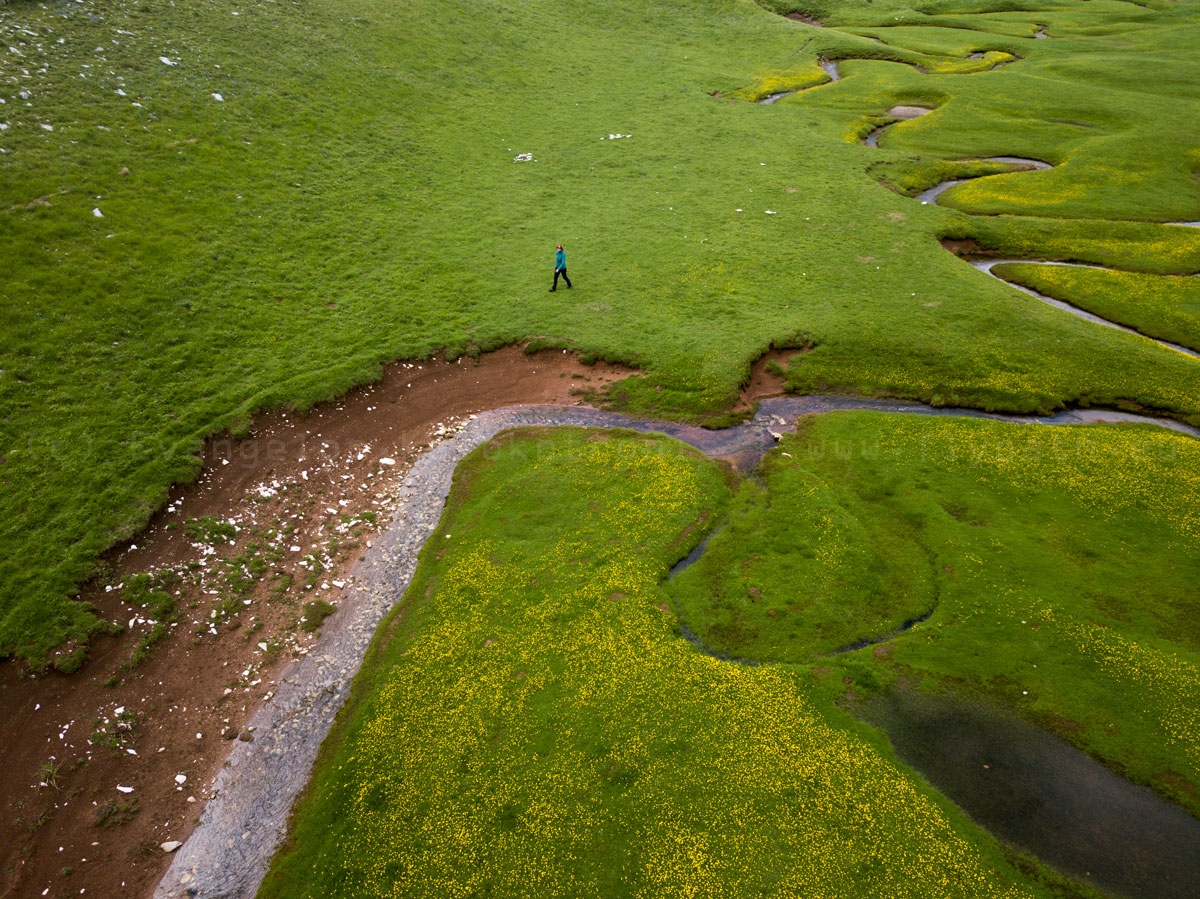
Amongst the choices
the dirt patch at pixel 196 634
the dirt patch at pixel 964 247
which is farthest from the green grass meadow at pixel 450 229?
the dirt patch at pixel 196 634

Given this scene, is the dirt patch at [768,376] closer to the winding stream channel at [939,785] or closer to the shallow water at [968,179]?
the winding stream channel at [939,785]

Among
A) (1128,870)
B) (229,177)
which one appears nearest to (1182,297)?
(1128,870)

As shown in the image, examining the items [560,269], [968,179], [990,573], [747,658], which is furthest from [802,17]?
[747,658]

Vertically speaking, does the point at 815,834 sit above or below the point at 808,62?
below

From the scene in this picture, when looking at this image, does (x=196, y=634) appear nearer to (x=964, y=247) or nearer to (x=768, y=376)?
(x=768, y=376)

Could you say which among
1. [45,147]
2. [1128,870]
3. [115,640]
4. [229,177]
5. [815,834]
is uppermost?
[45,147]

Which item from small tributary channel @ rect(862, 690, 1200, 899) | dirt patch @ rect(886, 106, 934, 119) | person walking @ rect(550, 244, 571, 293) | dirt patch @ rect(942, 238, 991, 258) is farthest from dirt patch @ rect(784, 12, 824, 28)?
small tributary channel @ rect(862, 690, 1200, 899)

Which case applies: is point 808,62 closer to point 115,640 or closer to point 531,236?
point 531,236
